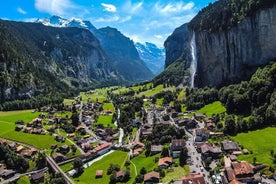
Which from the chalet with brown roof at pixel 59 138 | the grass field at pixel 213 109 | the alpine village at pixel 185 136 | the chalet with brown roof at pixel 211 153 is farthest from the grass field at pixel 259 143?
the chalet with brown roof at pixel 59 138

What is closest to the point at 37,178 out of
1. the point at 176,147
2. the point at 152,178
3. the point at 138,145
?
the point at 152,178

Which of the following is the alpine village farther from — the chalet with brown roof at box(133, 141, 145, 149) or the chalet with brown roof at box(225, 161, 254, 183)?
the chalet with brown roof at box(225, 161, 254, 183)

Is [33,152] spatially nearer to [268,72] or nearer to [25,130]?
[25,130]

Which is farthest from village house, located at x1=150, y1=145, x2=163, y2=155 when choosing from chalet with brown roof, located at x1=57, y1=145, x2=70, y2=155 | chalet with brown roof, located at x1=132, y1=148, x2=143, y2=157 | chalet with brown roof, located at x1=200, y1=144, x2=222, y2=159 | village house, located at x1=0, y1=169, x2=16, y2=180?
village house, located at x1=0, y1=169, x2=16, y2=180

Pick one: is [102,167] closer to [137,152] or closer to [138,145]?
[137,152]

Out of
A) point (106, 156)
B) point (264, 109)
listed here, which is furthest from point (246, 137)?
point (106, 156)

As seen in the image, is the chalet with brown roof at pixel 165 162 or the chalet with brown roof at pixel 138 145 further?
the chalet with brown roof at pixel 138 145

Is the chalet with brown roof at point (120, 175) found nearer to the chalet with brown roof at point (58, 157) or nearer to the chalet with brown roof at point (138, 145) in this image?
the chalet with brown roof at point (138, 145)
